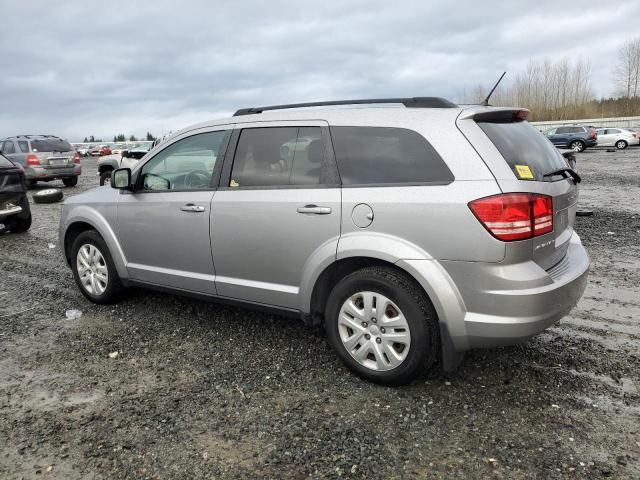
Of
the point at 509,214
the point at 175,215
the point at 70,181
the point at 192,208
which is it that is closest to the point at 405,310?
the point at 509,214

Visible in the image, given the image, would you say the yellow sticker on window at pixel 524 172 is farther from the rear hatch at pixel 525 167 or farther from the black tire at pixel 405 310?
the black tire at pixel 405 310

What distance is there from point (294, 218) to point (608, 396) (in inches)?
90.2

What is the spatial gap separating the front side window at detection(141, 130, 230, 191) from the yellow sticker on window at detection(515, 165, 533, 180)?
7.22 feet

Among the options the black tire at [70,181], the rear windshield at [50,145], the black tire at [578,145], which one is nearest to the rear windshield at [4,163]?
the rear windshield at [50,145]

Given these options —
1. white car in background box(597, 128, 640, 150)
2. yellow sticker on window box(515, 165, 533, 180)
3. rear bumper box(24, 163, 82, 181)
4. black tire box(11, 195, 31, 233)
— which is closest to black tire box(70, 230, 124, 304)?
yellow sticker on window box(515, 165, 533, 180)

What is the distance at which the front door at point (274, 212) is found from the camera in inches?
136

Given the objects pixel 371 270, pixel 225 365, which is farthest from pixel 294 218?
pixel 225 365

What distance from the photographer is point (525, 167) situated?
3.06m

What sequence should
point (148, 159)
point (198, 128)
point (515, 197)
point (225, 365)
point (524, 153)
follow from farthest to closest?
point (148, 159)
point (198, 128)
point (225, 365)
point (524, 153)
point (515, 197)

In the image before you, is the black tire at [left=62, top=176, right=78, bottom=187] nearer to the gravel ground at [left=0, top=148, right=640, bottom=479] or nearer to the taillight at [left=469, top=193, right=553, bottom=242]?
the gravel ground at [left=0, top=148, right=640, bottom=479]

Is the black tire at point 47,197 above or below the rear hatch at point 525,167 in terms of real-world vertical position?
below

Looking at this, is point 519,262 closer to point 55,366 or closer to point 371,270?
point 371,270

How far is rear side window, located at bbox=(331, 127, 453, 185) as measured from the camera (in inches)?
124

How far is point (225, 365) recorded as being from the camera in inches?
149
